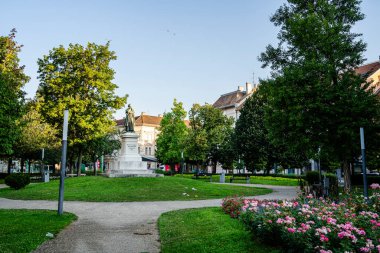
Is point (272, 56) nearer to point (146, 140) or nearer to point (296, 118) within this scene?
point (296, 118)

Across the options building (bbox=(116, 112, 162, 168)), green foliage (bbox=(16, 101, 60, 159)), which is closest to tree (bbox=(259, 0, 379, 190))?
green foliage (bbox=(16, 101, 60, 159))

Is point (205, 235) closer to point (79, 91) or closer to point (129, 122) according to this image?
point (129, 122)

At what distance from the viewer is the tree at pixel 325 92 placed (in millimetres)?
18656

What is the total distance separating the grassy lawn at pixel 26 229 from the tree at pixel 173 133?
47425 millimetres

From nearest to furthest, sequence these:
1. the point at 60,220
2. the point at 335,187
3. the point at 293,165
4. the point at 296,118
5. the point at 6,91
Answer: the point at 60,220 < the point at 335,187 < the point at 296,118 < the point at 6,91 < the point at 293,165

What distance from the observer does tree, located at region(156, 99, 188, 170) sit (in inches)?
2346

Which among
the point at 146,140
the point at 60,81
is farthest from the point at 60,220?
the point at 146,140

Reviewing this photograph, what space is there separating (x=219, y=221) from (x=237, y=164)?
37.3m

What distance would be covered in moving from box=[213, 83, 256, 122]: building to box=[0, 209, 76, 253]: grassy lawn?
66.2 m

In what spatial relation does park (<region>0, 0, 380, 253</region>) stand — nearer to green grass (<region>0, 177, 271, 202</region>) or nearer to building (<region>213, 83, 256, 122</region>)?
green grass (<region>0, 177, 271, 202</region>)

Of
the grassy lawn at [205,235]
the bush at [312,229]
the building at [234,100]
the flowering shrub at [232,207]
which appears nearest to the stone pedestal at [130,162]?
the flowering shrub at [232,207]

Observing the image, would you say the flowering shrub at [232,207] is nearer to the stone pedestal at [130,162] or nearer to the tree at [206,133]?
the stone pedestal at [130,162]

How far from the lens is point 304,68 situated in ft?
64.0

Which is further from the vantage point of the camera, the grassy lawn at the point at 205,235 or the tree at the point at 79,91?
the tree at the point at 79,91
